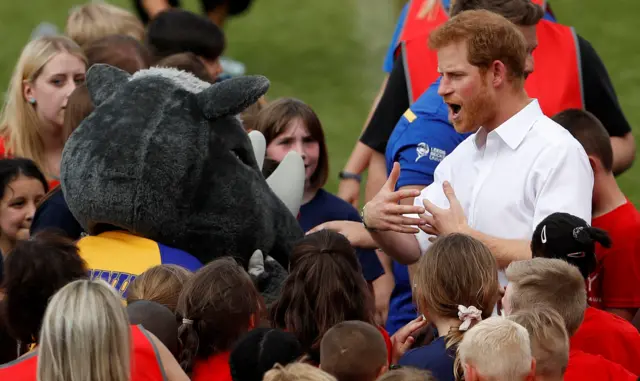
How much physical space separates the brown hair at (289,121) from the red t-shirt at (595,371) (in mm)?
2006

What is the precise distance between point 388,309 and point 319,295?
4.97ft

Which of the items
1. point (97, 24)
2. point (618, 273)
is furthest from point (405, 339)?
point (97, 24)

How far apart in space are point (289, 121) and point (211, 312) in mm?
1746

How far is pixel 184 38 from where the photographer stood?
22.2 ft

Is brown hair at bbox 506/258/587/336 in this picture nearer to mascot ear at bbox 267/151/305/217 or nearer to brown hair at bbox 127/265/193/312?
brown hair at bbox 127/265/193/312

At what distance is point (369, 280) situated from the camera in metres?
5.35

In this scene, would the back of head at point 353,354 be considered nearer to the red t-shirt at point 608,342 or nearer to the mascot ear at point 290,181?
the red t-shirt at point 608,342

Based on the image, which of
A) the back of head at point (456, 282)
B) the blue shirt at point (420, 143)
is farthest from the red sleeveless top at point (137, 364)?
the blue shirt at point (420, 143)

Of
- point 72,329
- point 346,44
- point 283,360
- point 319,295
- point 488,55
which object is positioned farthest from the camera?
point 346,44

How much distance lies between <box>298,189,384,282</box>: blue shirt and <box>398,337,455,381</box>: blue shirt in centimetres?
152

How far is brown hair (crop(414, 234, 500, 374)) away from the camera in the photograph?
12.7ft

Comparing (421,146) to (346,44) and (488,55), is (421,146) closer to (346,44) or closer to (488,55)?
(488,55)

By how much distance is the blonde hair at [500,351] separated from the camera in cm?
336

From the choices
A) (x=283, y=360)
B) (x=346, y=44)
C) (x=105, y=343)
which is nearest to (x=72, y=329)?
(x=105, y=343)
